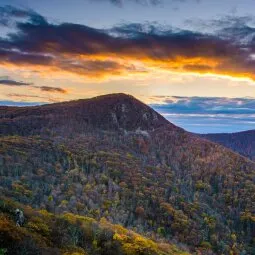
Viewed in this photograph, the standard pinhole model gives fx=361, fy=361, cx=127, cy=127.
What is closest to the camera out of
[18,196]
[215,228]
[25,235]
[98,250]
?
[25,235]

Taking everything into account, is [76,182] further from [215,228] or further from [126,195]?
[215,228]

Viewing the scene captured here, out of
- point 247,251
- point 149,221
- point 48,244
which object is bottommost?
point 247,251

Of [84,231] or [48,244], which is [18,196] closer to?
[84,231]

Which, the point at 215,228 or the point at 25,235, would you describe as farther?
the point at 215,228

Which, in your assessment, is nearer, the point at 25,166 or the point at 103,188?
the point at 25,166

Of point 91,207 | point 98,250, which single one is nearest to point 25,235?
point 98,250

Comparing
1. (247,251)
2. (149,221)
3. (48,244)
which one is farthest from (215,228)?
(48,244)

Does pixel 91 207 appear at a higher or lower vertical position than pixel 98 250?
lower

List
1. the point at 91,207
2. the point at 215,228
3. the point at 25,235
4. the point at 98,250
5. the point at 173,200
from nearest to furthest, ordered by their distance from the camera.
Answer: the point at 25,235 < the point at 98,250 < the point at 91,207 < the point at 215,228 < the point at 173,200

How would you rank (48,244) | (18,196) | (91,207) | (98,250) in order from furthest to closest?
(91,207) → (18,196) → (98,250) → (48,244)
